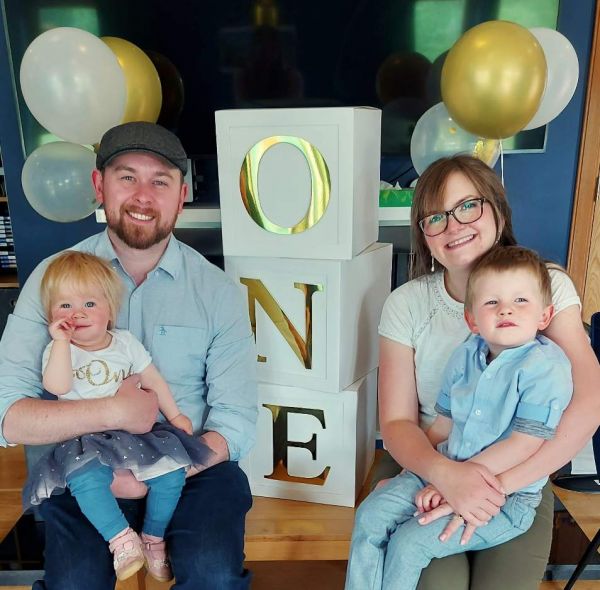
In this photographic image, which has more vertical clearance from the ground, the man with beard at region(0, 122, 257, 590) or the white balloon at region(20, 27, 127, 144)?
the white balloon at region(20, 27, 127, 144)

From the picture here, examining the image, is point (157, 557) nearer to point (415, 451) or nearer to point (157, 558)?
point (157, 558)

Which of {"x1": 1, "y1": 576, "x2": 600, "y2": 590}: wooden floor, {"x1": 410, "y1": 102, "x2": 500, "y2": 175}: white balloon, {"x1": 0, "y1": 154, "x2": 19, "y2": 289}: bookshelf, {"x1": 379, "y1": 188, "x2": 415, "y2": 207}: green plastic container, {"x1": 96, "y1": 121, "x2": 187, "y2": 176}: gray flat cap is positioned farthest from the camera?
{"x1": 0, "y1": 154, "x2": 19, "y2": 289}: bookshelf

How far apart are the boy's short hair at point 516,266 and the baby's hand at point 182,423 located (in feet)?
2.32

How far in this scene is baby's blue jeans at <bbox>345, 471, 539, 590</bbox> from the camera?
1138 millimetres

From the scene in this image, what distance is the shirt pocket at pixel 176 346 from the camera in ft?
4.71

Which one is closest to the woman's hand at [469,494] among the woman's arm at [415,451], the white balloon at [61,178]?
the woman's arm at [415,451]

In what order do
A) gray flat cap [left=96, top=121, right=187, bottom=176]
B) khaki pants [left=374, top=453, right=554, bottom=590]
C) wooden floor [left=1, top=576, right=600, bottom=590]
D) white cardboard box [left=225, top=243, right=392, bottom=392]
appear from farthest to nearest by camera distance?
wooden floor [left=1, top=576, right=600, bottom=590], white cardboard box [left=225, top=243, right=392, bottom=392], gray flat cap [left=96, top=121, right=187, bottom=176], khaki pants [left=374, top=453, right=554, bottom=590]

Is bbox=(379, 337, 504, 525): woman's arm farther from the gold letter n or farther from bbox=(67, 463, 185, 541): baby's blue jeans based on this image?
bbox=(67, 463, 185, 541): baby's blue jeans

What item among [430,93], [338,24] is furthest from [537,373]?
[338,24]

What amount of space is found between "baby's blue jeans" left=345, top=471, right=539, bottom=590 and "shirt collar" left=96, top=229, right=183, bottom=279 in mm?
725

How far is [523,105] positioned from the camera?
172 centimetres

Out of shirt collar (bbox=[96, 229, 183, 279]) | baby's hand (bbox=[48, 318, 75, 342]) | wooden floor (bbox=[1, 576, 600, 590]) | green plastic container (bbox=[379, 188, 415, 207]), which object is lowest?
wooden floor (bbox=[1, 576, 600, 590])

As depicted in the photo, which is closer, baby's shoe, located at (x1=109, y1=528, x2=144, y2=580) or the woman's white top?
baby's shoe, located at (x1=109, y1=528, x2=144, y2=580)

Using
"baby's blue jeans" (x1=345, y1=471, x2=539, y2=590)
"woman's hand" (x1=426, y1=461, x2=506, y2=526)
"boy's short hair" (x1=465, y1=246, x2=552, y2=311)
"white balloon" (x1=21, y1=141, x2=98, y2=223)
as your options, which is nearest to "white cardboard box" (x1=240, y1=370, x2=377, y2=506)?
"baby's blue jeans" (x1=345, y1=471, x2=539, y2=590)
